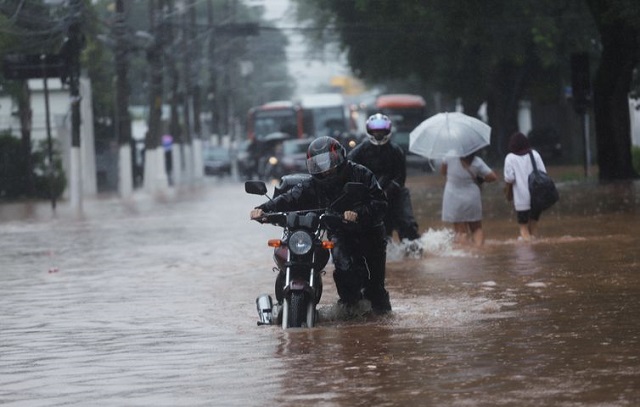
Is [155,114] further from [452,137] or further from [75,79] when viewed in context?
[452,137]

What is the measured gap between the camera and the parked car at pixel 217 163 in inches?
3253

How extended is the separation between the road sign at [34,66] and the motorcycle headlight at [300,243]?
27369 mm

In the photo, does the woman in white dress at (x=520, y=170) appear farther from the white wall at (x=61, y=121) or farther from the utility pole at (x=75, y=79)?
the white wall at (x=61, y=121)

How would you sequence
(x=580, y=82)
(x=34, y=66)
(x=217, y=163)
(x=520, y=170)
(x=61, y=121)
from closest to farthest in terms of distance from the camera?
(x=520, y=170)
(x=580, y=82)
(x=34, y=66)
(x=61, y=121)
(x=217, y=163)

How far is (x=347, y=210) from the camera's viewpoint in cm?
1242

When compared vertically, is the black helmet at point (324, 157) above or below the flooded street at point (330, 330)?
above

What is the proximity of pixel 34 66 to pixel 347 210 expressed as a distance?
27.4 meters

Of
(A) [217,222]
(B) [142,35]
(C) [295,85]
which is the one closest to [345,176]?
(A) [217,222]

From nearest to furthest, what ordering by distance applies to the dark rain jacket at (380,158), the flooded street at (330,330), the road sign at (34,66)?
the flooded street at (330,330) < the dark rain jacket at (380,158) < the road sign at (34,66)

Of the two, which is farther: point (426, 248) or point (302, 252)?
point (426, 248)

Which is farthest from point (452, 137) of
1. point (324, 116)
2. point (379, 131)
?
point (324, 116)

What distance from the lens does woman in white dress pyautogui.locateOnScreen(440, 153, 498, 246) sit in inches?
802

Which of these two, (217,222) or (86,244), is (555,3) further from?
(86,244)

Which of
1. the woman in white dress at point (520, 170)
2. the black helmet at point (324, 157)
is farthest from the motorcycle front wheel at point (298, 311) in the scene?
the woman in white dress at point (520, 170)
